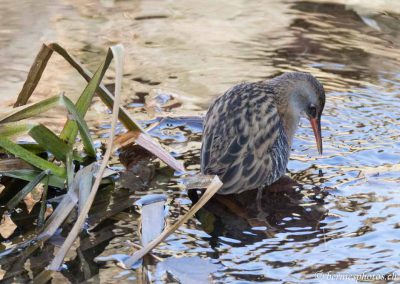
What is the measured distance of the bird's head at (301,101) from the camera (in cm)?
544

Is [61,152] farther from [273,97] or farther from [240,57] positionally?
[240,57]

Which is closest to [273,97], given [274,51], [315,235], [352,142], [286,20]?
[352,142]

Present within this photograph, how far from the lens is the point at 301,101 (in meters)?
5.52

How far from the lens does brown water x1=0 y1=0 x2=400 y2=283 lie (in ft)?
14.1

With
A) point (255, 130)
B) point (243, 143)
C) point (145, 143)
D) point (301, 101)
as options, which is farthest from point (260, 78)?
point (145, 143)

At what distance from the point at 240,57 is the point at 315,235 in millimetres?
2827

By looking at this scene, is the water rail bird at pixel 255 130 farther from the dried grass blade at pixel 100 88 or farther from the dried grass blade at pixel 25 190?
the dried grass blade at pixel 25 190

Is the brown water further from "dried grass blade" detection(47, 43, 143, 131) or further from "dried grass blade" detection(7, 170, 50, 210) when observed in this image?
"dried grass blade" detection(47, 43, 143, 131)

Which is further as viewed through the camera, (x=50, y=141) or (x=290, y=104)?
(x=290, y=104)

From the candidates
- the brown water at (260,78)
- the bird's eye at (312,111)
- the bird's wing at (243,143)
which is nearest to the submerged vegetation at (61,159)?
the brown water at (260,78)

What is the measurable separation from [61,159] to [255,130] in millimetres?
1168

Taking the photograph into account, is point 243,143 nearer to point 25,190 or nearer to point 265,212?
point 265,212

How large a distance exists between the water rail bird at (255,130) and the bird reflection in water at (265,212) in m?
0.10

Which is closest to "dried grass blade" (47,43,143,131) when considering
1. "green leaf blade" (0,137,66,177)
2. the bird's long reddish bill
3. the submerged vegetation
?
the submerged vegetation
